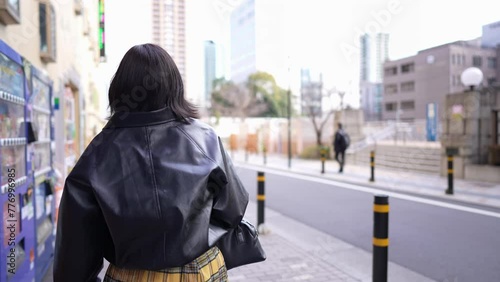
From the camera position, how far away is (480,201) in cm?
829

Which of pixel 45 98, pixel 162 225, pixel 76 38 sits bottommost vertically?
pixel 162 225

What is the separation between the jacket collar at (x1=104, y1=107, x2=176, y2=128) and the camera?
4.77ft

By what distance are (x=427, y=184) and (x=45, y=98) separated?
10.1 m

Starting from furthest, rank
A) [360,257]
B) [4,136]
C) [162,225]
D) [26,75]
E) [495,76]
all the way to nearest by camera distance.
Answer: [495,76], [360,257], [26,75], [4,136], [162,225]

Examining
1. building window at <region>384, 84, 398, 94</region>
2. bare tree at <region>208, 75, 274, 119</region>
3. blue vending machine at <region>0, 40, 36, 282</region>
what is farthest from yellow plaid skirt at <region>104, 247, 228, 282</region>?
building window at <region>384, 84, 398, 94</region>

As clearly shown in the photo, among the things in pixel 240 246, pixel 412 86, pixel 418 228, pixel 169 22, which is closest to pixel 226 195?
pixel 240 246

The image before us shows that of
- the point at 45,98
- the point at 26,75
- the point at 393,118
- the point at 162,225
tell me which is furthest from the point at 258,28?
the point at 393,118

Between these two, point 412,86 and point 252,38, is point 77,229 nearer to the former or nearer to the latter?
point 252,38

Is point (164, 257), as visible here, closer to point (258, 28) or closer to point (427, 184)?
point (258, 28)

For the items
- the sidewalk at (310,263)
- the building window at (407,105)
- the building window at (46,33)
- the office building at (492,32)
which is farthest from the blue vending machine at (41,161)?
the building window at (407,105)

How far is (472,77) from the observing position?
38.4 ft

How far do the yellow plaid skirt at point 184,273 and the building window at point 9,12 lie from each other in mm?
2444

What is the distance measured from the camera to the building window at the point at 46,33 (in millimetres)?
4898

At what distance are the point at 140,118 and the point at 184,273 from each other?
1.91 ft
